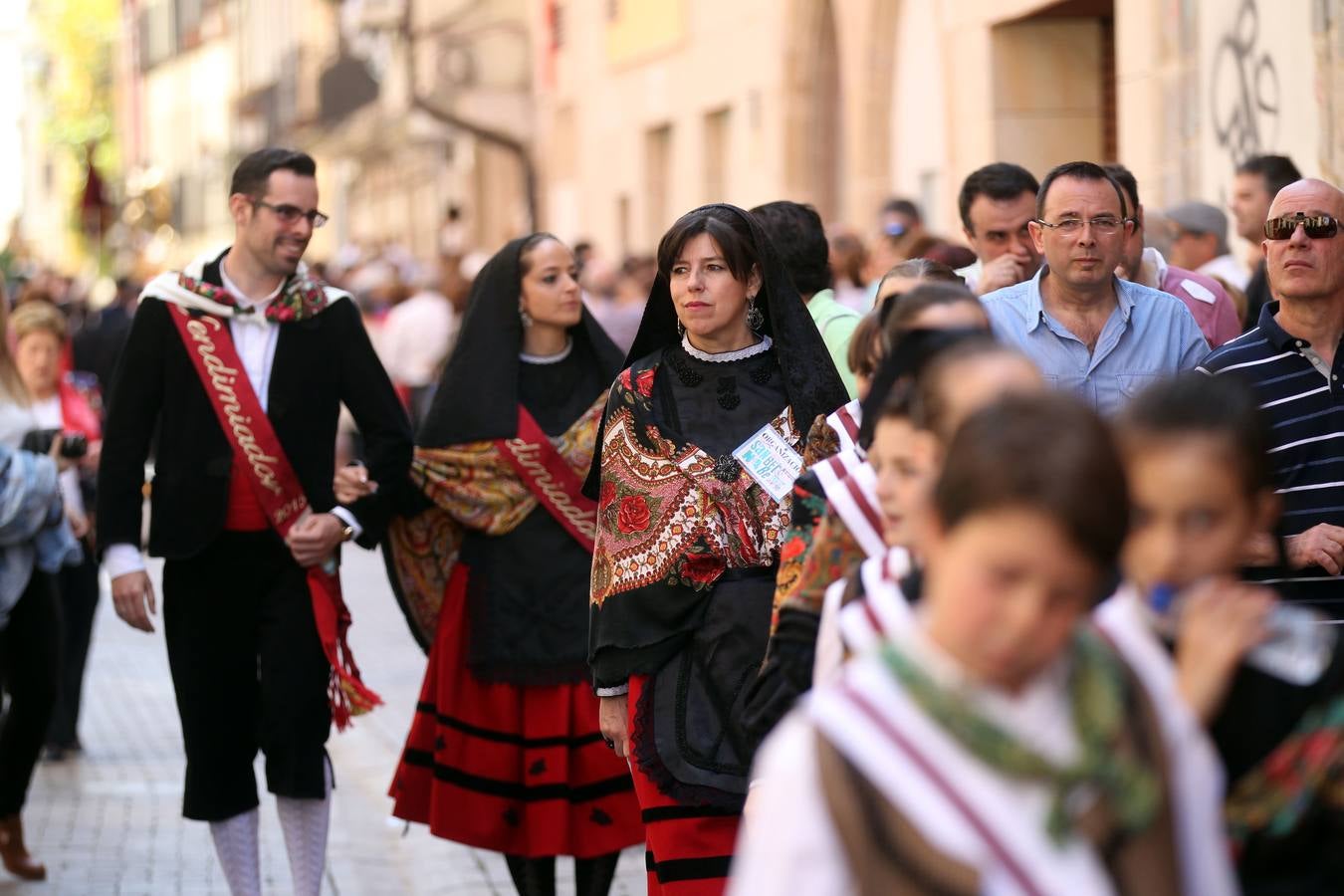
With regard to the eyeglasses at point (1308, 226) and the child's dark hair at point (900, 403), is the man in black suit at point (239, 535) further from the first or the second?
the child's dark hair at point (900, 403)

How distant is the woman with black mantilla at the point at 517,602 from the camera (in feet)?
22.5

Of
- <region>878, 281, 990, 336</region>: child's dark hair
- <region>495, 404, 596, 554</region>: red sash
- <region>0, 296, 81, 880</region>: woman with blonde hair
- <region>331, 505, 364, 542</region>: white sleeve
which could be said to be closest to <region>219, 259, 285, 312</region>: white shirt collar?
<region>331, 505, 364, 542</region>: white sleeve

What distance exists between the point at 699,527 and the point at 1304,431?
1.42 meters

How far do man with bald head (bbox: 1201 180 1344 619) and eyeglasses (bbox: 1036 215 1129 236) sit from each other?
0.38 meters

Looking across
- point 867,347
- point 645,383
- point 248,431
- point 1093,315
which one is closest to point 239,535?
point 248,431

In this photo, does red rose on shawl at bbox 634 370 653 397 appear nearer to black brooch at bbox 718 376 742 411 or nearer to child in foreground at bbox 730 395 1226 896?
black brooch at bbox 718 376 742 411

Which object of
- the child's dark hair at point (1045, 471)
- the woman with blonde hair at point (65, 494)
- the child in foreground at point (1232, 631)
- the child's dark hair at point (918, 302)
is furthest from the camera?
the woman with blonde hair at point (65, 494)

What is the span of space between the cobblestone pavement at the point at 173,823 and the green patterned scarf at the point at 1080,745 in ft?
16.2

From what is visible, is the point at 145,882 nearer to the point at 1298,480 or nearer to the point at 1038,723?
the point at 1298,480

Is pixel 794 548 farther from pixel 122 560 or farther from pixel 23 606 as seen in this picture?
pixel 23 606

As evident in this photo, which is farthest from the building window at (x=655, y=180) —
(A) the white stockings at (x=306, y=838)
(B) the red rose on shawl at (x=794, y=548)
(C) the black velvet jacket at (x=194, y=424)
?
(B) the red rose on shawl at (x=794, y=548)

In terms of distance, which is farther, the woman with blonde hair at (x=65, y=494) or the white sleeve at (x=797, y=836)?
the woman with blonde hair at (x=65, y=494)

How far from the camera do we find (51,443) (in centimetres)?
784

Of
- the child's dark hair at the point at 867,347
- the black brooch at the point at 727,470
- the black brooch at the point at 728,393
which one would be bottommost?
the black brooch at the point at 727,470
